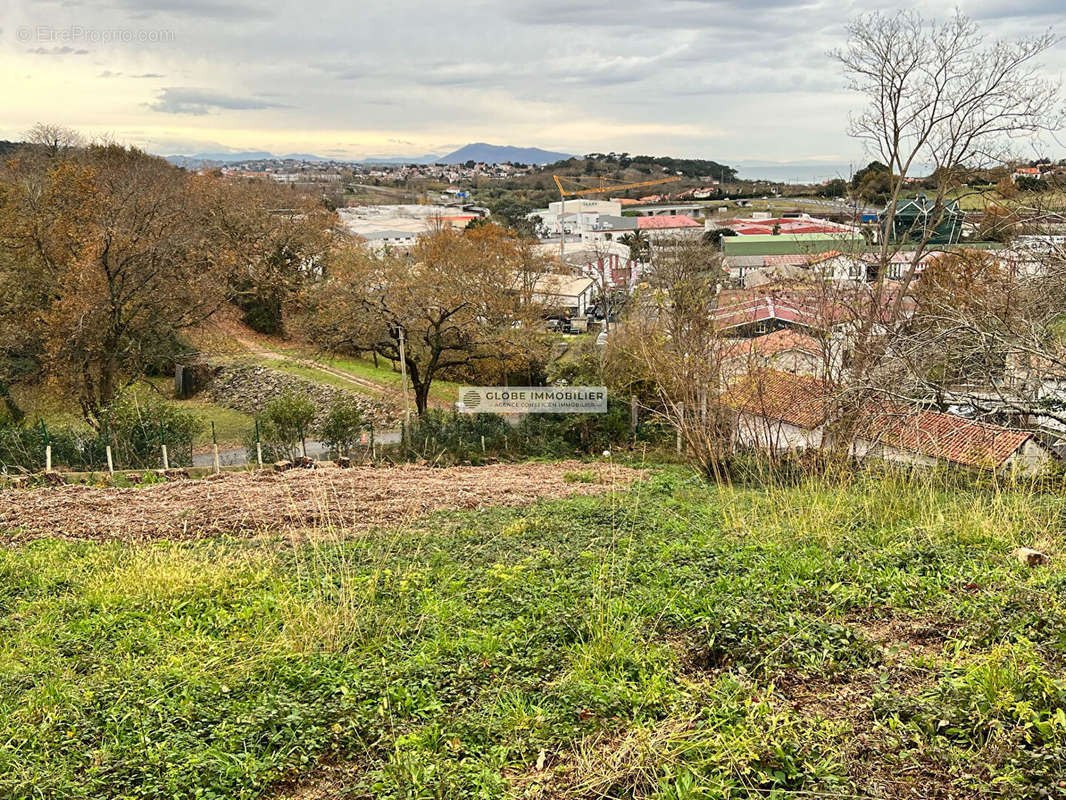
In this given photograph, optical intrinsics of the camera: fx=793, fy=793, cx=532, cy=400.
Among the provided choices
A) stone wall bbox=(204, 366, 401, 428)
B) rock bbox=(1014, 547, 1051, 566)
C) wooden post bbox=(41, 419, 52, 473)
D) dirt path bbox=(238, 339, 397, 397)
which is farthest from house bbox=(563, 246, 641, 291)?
rock bbox=(1014, 547, 1051, 566)

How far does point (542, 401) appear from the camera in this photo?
21.2 m

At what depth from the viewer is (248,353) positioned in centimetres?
3170

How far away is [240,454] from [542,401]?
7809 mm

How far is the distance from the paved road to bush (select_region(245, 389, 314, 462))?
0.47 meters

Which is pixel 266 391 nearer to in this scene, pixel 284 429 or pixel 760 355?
pixel 284 429

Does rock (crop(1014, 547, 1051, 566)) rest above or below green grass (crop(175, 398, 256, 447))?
above

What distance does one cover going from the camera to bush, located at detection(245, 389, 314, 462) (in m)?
18.2

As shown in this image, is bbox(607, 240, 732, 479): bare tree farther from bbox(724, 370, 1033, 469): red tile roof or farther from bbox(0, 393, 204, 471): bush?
bbox(0, 393, 204, 471): bush

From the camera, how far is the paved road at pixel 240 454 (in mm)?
18906

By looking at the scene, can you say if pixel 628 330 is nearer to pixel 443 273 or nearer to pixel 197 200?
pixel 443 273

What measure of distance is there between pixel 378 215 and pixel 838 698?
90082mm

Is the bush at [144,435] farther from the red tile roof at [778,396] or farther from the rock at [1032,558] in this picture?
the rock at [1032,558]

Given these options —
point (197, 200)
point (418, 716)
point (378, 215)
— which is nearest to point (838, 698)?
point (418, 716)

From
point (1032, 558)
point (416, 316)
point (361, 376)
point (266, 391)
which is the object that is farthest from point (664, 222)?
point (1032, 558)
